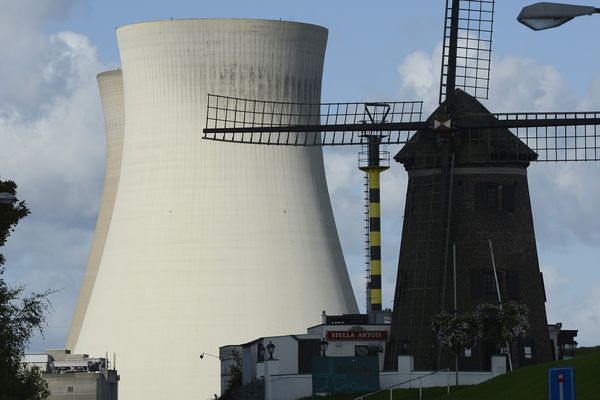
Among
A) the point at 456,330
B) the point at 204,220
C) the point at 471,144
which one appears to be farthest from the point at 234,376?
the point at 456,330

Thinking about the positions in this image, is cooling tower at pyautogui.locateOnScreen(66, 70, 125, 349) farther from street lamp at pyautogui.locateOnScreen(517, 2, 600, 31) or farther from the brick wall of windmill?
street lamp at pyautogui.locateOnScreen(517, 2, 600, 31)

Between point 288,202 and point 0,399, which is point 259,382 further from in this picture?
point 0,399

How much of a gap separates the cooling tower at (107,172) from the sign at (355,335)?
21258mm

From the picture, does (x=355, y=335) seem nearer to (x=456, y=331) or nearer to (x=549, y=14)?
(x=456, y=331)

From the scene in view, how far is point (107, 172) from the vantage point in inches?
3263

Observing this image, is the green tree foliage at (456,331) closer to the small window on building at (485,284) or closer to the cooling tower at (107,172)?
the small window on building at (485,284)

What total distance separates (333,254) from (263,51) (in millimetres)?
9583

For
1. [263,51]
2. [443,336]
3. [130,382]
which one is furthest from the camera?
[130,382]

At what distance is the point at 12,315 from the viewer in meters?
37.4

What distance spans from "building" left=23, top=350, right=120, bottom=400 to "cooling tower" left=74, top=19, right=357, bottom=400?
20.2ft

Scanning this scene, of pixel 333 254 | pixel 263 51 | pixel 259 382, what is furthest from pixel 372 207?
pixel 259 382

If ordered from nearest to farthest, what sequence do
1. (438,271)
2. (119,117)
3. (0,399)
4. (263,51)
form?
→ (0,399) → (438,271) → (263,51) → (119,117)

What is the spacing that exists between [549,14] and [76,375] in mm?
72027

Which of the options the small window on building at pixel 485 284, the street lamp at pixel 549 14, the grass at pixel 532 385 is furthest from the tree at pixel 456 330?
the street lamp at pixel 549 14
